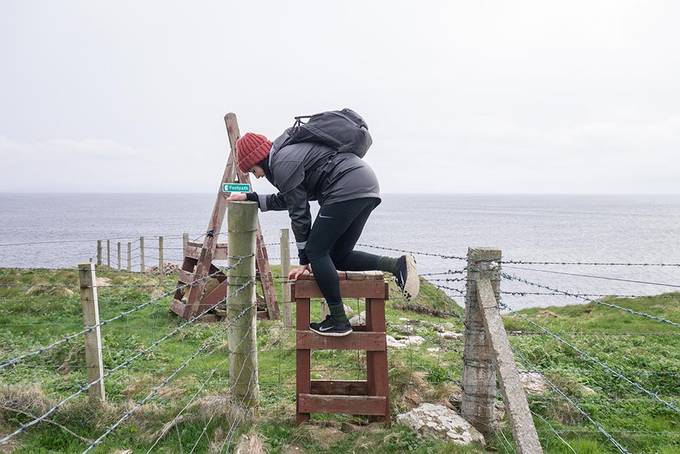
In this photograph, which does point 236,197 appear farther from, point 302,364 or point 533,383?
point 533,383

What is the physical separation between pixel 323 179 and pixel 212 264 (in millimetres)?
6662

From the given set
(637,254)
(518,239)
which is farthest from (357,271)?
(518,239)

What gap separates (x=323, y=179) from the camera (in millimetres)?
4016

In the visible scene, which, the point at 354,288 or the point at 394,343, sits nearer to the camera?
the point at 354,288

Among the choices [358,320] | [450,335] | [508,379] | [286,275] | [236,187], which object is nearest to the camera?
[508,379]

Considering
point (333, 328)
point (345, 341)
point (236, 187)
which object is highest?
point (236, 187)

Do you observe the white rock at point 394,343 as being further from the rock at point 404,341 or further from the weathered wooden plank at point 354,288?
the weathered wooden plank at point 354,288

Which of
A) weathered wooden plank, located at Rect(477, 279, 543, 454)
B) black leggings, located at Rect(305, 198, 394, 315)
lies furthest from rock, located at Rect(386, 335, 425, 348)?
weathered wooden plank, located at Rect(477, 279, 543, 454)

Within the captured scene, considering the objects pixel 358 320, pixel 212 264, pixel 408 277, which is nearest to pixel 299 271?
pixel 408 277

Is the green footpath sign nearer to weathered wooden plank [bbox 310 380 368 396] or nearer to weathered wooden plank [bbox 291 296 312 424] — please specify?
weathered wooden plank [bbox 291 296 312 424]

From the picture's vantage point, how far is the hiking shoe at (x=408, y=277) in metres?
4.19

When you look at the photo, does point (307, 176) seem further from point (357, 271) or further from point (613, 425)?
point (613, 425)

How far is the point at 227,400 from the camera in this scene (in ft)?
14.2

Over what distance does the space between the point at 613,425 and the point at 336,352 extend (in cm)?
380
